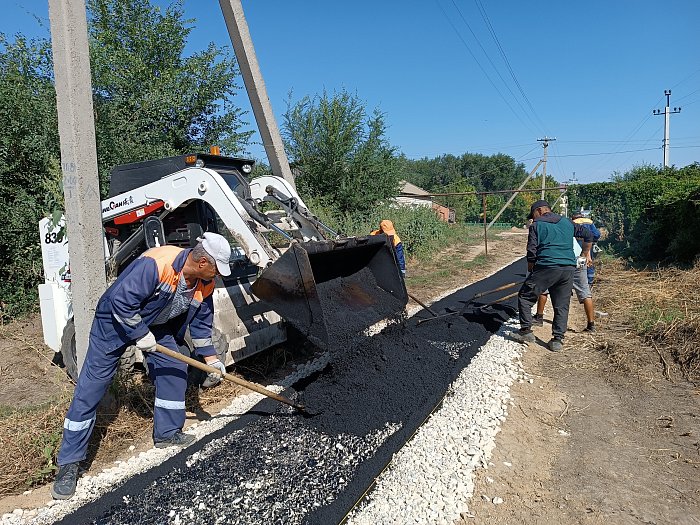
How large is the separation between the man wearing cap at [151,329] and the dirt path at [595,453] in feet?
7.10

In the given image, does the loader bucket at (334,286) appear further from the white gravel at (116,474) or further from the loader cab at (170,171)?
the loader cab at (170,171)

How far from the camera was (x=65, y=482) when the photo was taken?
2949 millimetres

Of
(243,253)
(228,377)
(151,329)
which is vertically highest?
(243,253)

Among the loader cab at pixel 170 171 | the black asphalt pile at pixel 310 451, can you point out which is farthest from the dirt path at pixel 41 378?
the loader cab at pixel 170 171

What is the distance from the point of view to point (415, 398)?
410cm

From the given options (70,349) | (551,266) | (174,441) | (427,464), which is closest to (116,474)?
(174,441)

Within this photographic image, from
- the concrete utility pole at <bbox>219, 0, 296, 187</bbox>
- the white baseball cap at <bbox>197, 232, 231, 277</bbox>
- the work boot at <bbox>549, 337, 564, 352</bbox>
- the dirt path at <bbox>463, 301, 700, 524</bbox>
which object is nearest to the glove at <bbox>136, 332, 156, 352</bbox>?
the white baseball cap at <bbox>197, 232, 231, 277</bbox>

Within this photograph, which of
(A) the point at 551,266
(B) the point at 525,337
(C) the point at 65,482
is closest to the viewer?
(C) the point at 65,482

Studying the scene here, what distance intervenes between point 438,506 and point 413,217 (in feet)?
45.8

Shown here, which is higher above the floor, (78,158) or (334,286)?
(78,158)

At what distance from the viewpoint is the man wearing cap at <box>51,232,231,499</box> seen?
3047 mm

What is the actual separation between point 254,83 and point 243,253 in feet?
8.70

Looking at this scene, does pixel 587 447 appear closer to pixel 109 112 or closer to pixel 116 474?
pixel 116 474

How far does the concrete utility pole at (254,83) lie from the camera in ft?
19.9
